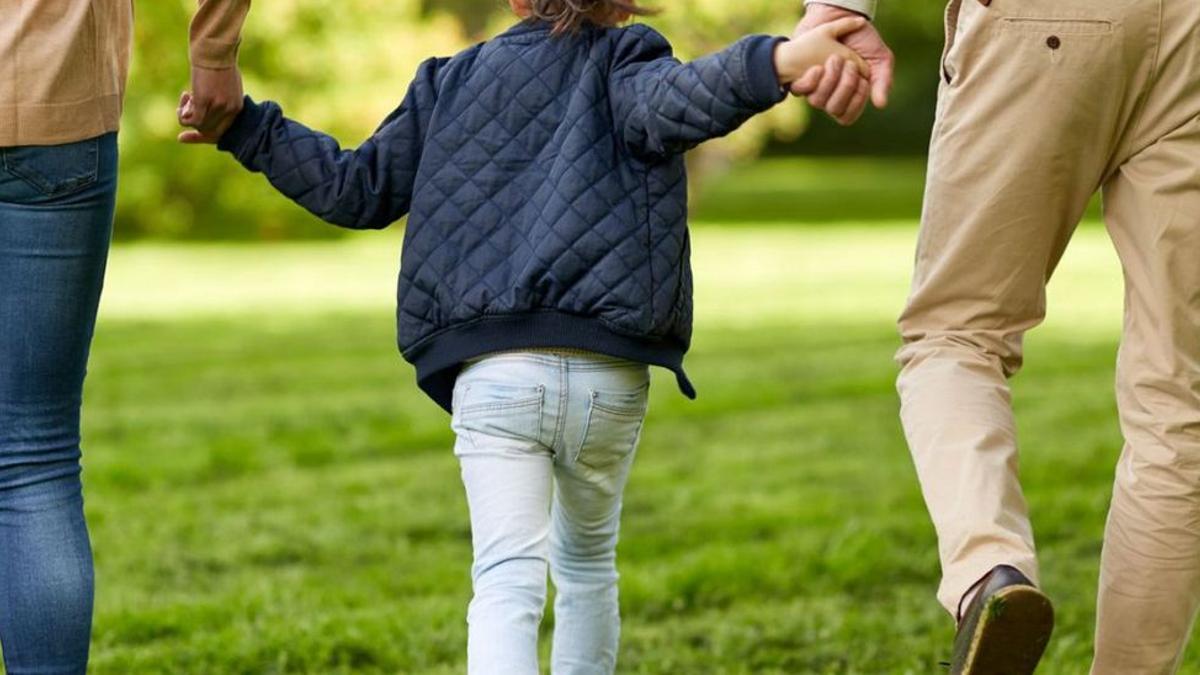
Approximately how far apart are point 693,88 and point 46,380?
1.14 meters

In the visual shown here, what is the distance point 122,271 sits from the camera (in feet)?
59.0

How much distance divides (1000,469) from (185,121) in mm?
1562

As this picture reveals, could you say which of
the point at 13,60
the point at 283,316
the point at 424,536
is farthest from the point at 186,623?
the point at 283,316

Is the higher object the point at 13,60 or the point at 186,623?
the point at 13,60

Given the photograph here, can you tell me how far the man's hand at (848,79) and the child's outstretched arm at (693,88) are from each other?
24mm

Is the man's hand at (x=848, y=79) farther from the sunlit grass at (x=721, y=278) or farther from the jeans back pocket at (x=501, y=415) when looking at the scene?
the sunlit grass at (x=721, y=278)

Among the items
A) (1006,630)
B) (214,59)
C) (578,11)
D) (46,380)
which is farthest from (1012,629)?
(214,59)

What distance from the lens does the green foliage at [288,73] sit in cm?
2125

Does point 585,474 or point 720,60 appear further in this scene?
point 585,474

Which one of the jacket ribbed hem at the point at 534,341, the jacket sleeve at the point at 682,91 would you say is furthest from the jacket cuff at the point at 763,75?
the jacket ribbed hem at the point at 534,341

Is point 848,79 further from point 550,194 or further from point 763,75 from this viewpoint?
point 550,194

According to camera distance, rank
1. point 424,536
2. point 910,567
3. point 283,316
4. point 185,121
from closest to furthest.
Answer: point 185,121, point 910,567, point 424,536, point 283,316

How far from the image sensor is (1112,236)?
10.3 ft

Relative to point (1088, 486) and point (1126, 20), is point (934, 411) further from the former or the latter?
point (1088, 486)
